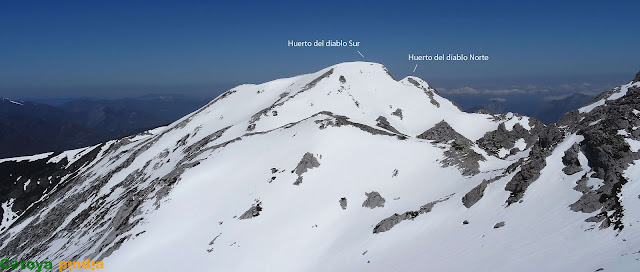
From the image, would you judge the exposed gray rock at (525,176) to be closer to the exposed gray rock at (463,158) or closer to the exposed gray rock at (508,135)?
the exposed gray rock at (463,158)

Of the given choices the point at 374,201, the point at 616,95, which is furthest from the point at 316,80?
the point at 616,95

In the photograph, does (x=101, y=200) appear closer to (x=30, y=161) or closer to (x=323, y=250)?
(x=323, y=250)

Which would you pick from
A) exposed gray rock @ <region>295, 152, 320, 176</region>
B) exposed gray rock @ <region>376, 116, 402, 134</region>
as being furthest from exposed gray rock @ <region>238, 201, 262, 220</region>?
exposed gray rock @ <region>376, 116, 402, 134</region>

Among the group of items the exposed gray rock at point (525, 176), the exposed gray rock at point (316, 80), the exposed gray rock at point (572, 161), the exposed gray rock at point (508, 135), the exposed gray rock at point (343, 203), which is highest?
the exposed gray rock at point (316, 80)

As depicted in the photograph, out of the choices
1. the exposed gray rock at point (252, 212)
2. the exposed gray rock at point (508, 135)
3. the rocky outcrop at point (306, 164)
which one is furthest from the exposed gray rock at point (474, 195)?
the exposed gray rock at point (508, 135)

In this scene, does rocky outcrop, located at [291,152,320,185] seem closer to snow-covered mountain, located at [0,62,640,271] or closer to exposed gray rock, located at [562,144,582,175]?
snow-covered mountain, located at [0,62,640,271]

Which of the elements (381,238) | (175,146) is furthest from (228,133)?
(381,238)
